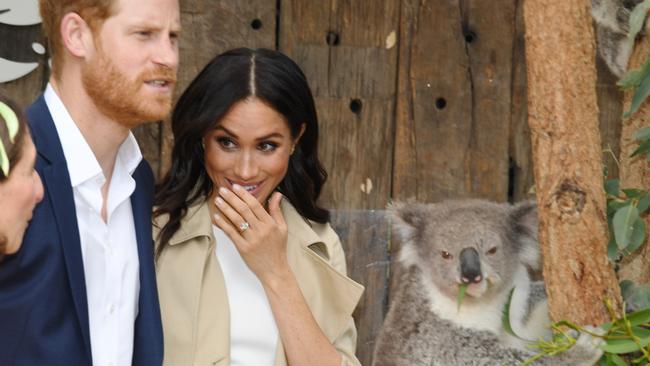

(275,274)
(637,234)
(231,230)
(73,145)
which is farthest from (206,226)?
(637,234)

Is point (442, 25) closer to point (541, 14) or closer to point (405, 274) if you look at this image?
point (405, 274)

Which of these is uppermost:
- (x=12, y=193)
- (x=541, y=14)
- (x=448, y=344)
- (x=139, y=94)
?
(x=541, y=14)

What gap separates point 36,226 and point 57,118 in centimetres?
26

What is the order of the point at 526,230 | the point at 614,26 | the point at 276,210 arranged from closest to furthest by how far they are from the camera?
the point at 276,210 < the point at 526,230 < the point at 614,26

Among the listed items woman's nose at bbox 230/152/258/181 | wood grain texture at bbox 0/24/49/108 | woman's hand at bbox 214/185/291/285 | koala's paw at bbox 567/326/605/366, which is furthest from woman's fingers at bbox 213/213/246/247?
wood grain texture at bbox 0/24/49/108

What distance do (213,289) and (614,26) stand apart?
148 centimetres

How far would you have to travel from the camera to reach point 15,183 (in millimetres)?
1590

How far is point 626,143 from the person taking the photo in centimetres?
270

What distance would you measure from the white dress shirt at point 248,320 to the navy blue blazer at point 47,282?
582mm

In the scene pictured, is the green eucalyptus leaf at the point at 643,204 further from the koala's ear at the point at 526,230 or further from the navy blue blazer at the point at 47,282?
the navy blue blazer at the point at 47,282

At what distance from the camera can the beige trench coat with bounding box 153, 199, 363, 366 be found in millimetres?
2291

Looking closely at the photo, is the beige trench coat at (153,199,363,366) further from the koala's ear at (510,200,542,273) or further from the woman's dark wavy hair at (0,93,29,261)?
the woman's dark wavy hair at (0,93,29,261)

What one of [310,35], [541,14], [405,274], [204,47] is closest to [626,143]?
[541,14]

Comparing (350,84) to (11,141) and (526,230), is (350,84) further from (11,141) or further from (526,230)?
(11,141)
